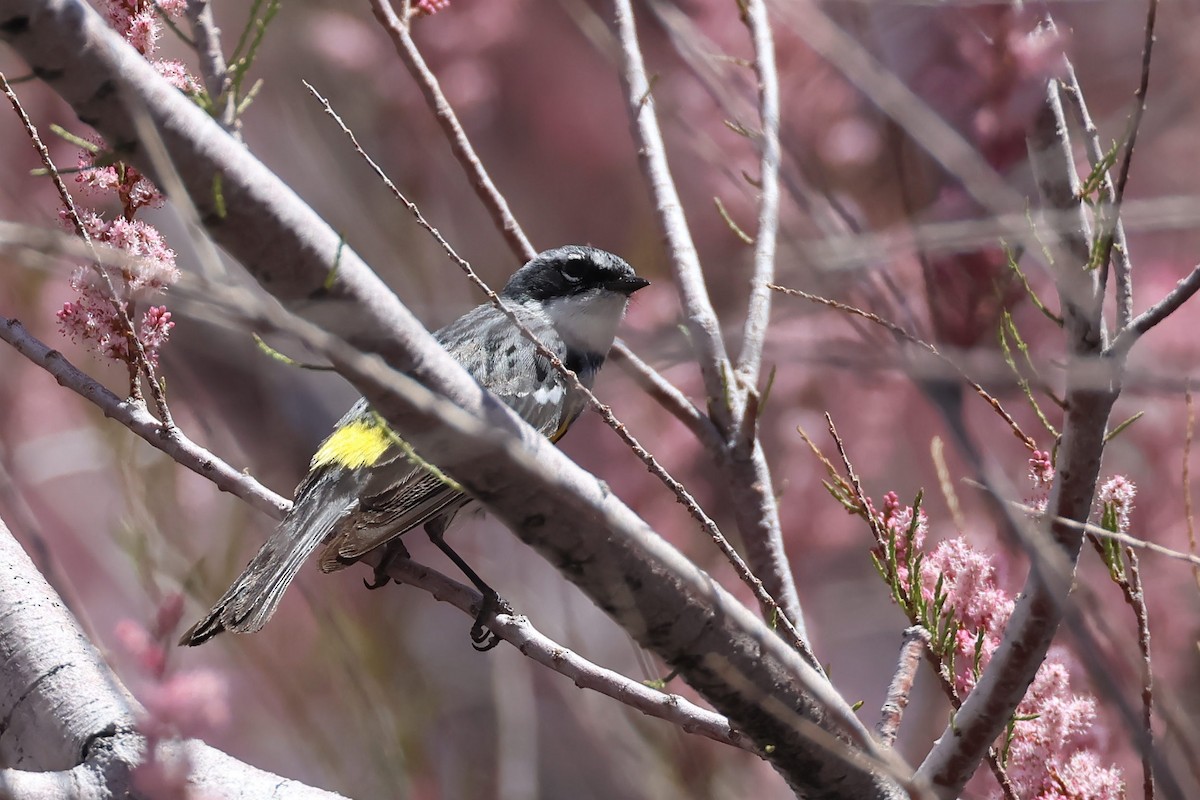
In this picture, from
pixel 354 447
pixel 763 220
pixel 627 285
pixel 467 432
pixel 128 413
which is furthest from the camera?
pixel 627 285

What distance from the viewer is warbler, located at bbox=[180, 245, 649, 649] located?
341cm

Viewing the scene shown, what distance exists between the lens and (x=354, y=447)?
12.8ft

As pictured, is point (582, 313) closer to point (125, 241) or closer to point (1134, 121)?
point (125, 241)

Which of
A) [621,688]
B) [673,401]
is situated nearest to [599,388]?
[673,401]

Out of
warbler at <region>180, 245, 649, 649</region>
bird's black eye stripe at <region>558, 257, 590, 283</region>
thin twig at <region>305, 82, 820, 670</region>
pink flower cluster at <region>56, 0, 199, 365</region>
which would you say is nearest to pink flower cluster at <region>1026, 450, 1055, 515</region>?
thin twig at <region>305, 82, 820, 670</region>

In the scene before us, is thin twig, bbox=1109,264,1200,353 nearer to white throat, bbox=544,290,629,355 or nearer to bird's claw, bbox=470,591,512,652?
bird's claw, bbox=470,591,512,652

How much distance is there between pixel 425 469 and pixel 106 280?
86 centimetres

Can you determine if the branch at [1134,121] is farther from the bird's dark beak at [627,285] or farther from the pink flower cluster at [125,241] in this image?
the bird's dark beak at [627,285]

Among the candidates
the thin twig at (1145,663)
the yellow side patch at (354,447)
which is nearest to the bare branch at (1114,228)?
the thin twig at (1145,663)

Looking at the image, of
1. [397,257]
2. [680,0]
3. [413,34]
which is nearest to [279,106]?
[413,34]

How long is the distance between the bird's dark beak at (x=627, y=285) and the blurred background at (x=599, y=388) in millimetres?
206

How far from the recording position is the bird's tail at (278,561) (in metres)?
3.27

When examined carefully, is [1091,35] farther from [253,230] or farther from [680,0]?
[253,230]

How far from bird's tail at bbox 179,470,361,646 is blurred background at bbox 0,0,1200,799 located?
20 centimetres
